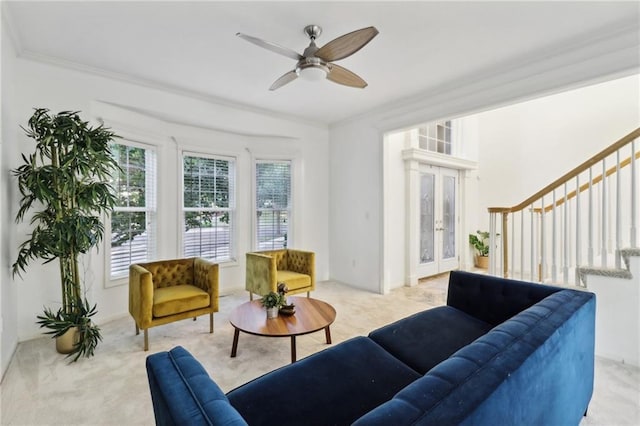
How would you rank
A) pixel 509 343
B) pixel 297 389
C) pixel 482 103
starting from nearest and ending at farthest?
pixel 509 343
pixel 297 389
pixel 482 103

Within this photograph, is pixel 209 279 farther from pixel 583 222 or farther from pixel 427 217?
pixel 583 222

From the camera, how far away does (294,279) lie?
388 centimetres

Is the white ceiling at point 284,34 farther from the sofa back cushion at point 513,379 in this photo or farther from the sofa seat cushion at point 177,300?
the sofa seat cushion at point 177,300

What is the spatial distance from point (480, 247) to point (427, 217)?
66.3 inches

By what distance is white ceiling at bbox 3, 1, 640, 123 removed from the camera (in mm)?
2301

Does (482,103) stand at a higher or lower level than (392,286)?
higher

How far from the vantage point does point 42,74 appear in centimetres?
303

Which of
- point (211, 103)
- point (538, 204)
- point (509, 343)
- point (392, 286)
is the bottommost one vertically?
point (392, 286)

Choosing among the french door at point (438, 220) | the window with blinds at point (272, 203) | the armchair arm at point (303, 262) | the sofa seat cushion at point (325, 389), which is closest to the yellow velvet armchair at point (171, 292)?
the armchair arm at point (303, 262)

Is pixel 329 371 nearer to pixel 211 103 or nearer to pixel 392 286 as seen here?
pixel 392 286

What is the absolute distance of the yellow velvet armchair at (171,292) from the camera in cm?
276

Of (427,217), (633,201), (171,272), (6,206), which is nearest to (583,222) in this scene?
(427,217)

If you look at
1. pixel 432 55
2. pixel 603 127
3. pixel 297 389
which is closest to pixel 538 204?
pixel 603 127

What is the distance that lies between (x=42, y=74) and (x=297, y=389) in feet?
12.8
